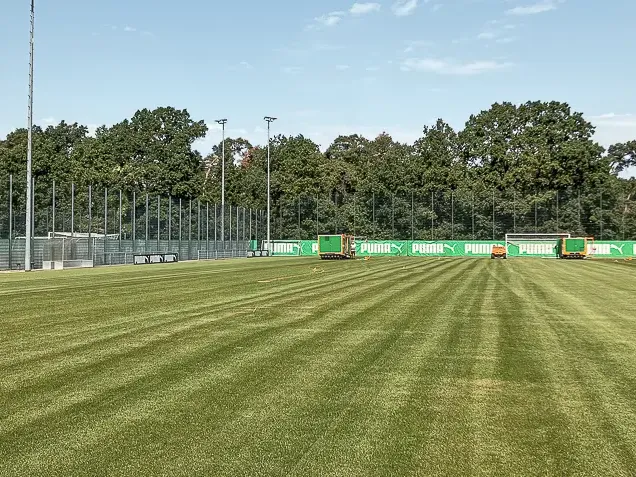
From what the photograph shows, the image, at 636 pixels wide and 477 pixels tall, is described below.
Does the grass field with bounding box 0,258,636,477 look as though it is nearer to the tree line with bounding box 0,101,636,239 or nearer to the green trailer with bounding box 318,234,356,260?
the green trailer with bounding box 318,234,356,260

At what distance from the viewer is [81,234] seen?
45406 mm

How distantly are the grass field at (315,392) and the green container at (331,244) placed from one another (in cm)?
4234

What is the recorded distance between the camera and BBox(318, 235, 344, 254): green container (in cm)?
5728

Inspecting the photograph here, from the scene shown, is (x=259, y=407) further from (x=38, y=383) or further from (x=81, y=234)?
(x=81, y=234)

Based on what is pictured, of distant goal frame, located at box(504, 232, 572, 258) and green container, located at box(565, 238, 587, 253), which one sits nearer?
green container, located at box(565, 238, 587, 253)

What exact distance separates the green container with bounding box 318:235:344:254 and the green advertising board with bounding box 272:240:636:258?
16541 mm

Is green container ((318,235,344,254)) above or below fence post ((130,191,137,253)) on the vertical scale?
below

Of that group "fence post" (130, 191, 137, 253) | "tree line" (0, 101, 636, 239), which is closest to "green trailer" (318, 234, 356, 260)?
"fence post" (130, 191, 137, 253)

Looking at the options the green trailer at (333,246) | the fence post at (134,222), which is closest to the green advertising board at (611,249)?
the green trailer at (333,246)

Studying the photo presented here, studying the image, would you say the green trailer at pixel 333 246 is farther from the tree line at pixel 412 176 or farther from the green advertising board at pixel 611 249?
the green advertising board at pixel 611 249

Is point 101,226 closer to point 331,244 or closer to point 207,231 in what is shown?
point 207,231

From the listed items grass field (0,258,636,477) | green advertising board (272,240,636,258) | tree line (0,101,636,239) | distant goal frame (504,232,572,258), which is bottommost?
grass field (0,258,636,477)

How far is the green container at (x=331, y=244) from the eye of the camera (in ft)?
188

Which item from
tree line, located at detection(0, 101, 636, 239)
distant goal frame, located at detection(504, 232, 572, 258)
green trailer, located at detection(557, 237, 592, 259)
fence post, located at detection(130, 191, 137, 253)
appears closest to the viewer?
fence post, located at detection(130, 191, 137, 253)
